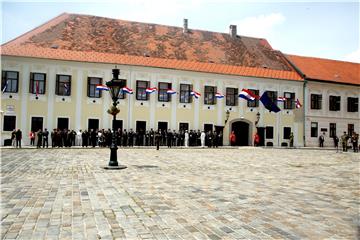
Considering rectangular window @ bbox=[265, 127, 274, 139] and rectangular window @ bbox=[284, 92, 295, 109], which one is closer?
rectangular window @ bbox=[265, 127, 274, 139]

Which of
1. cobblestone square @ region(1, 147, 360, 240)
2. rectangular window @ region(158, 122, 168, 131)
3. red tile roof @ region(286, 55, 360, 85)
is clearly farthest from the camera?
red tile roof @ region(286, 55, 360, 85)


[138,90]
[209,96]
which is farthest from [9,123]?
[209,96]

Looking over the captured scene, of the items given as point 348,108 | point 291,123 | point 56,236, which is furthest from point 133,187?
point 348,108

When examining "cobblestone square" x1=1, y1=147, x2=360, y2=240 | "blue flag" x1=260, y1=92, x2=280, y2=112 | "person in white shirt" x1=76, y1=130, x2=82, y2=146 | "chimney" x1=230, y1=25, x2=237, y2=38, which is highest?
"chimney" x1=230, y1=25, x2=237, y2=38

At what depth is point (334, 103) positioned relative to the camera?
3912 cm

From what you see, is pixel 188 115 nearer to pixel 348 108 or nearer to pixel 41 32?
pixel 41 32

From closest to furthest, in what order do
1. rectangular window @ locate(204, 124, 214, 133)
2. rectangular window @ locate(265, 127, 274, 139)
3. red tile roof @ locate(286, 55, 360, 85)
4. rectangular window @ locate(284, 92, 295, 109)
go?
rectangular window @ locate(204, 124, 214, 133), rectangular window @ locate(265, 127, 274, 139), rectangular window @ locate(284, 92, 295, 109), red tile roof @ locate(286, 55, 360, 85)

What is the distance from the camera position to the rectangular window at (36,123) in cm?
2889

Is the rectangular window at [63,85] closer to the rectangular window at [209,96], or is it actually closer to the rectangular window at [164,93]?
Answer: the rectangular window at [164,93]

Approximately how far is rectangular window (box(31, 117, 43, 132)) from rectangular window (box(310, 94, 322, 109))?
2858cm

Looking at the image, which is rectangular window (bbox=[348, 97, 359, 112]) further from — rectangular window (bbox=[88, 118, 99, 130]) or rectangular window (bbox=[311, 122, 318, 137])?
rectangular window (bbox=[88, 118, 99, 130])

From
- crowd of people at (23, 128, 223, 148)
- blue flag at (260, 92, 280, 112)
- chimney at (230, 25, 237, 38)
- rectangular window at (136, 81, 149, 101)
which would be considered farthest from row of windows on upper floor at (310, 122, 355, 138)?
rectangular window at (136, 81, 149, 101)

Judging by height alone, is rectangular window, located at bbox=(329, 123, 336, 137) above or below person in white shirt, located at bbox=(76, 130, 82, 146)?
above

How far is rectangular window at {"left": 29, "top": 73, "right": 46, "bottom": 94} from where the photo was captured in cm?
2897
